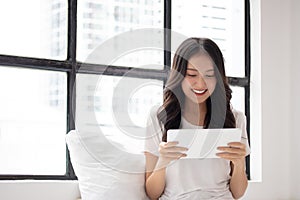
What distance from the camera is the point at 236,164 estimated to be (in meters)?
2.34

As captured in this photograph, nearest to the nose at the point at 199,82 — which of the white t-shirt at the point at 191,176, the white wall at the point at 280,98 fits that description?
the white t-shirt at the point at 191,176

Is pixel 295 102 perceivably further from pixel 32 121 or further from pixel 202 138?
pixel 32 121

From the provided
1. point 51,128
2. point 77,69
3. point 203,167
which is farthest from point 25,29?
point 203,167

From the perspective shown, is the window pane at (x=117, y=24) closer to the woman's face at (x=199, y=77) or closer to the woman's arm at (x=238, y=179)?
the woman's face at (x=199, y=77)

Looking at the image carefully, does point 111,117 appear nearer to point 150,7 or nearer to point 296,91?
point 150,7

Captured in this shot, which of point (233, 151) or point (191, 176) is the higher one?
point (233, 151)

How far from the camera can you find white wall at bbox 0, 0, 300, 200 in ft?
10.4

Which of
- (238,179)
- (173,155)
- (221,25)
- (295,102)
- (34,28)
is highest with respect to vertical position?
(221,25)

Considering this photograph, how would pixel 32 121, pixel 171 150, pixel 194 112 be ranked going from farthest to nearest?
pixel 32 121
pixel 194 112
pixel 171 150

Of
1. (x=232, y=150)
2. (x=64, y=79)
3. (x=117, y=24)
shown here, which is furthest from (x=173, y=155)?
(x=117, y=24)

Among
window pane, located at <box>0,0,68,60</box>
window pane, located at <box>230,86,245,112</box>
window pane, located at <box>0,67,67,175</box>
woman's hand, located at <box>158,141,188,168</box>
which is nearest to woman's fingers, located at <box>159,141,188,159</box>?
woman's hand, located at <box>158,141,188,168</box>

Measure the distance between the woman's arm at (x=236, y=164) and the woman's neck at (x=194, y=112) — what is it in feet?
0.74

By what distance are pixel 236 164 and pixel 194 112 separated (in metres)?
0.29

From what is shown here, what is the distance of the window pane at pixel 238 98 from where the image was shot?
3275mm
